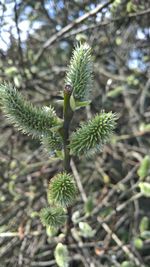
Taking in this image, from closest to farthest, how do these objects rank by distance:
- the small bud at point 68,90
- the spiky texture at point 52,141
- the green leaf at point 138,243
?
the small bud at point 68,90, the spiky texture at point 52,141, the green leaf at point 138,243

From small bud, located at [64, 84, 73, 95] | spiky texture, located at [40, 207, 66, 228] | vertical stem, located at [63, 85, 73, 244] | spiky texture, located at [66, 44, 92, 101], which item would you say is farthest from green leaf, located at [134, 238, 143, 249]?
small bud, located at [64, 84, 73, 95]

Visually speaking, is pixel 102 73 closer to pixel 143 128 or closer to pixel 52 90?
pixel 52 90

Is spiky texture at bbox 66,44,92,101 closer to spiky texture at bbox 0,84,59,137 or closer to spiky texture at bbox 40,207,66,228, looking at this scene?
spiky texture at bbox 0,84,59,137

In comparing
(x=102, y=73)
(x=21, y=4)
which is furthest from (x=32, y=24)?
(x=102, y=73)

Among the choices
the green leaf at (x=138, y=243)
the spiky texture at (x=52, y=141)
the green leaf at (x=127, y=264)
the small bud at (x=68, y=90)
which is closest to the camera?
the small bud at (x=68, y=90)

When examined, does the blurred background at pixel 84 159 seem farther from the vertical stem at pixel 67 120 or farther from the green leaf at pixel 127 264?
the vertical stem at pixel 67 120

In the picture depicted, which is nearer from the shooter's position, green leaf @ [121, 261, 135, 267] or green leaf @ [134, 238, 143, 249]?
green leaf @ [121, 261, 135, 267]

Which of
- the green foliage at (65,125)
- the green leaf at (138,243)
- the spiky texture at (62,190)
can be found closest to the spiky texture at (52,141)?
the green foliage at (65,125)
